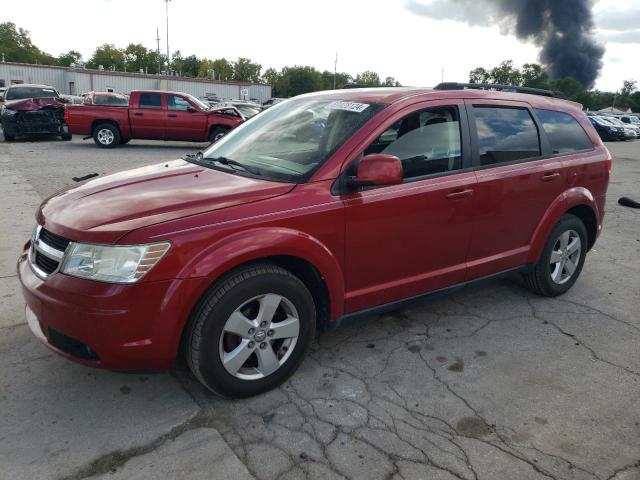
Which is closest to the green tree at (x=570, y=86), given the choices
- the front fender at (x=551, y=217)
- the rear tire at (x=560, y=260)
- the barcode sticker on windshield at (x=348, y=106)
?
the rear tire at (x=560, y=260)

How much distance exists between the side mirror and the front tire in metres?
0.70

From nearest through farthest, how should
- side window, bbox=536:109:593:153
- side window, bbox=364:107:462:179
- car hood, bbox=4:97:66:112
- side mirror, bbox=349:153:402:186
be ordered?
side mirror, bbox=349:153:402:186, side window, bbox=364:107:462:179, side window, bbox=536:109:593:153, car hood, bbox=4:97:66:112

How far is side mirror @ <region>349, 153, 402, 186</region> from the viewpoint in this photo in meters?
2.91

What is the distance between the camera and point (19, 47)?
347ft

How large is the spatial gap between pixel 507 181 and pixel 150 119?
1329 cm

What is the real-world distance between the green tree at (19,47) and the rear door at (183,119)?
106246 millimetres

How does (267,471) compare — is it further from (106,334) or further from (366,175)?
(366,175)

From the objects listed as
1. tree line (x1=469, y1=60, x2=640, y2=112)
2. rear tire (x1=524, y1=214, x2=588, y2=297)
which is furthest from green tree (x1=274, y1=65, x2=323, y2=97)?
rear tire (x1=524, y1=214, x2=588, y2=297)

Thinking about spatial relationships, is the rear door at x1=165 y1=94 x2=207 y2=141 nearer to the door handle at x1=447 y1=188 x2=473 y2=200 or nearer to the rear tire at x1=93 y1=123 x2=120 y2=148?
the rear tire at x1=93 y1=123 x2=120 y2=148

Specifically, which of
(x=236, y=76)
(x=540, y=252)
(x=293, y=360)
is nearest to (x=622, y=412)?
(x=540, y=252)

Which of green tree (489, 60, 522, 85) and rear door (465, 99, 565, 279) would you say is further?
green tree (489, 60, 522, 85)

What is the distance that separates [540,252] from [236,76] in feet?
383

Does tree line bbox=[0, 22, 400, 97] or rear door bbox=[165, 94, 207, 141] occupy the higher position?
tree line bbox=[0, 22, 400, 97]

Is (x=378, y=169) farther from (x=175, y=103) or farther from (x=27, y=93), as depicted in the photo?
(x=27, y=93)
